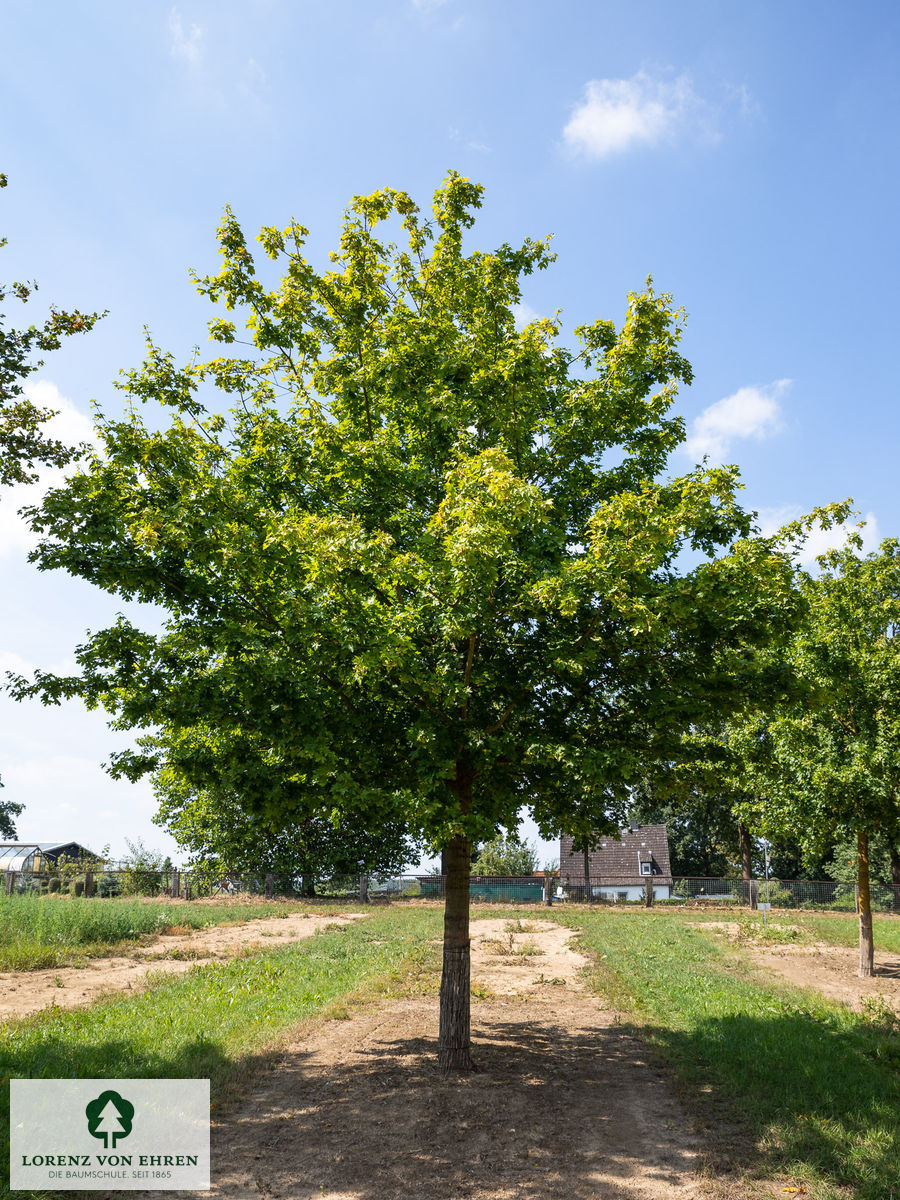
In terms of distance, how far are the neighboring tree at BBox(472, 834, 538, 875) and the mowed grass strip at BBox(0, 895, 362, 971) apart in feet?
133

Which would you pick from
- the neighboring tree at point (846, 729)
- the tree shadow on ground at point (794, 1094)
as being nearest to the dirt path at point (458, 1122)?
the tree shadow on ground at point (794, 1094)

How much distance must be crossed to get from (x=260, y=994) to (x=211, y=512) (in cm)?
936

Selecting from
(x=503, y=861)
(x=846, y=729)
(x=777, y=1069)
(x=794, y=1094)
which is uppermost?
(x=846, y=729)

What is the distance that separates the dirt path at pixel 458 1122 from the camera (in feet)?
21.0

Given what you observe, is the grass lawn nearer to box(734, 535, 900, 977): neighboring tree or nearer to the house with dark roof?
box(734, 535, 900, 977): neighboring tree

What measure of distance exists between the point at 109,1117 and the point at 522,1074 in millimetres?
4693

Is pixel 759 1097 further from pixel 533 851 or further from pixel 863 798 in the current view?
pixel 533 851

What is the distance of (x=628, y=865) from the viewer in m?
63.0

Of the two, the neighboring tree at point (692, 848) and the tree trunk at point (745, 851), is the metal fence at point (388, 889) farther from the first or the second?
the neighboring tree at point (692, 848)

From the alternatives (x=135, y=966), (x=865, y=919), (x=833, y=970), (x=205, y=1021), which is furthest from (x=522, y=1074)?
(x=833, y=970)

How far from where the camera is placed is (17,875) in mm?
31156

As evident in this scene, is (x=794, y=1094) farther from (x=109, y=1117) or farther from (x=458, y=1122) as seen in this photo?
(x=109, y=1117)

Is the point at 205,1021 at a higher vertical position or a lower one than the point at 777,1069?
lower

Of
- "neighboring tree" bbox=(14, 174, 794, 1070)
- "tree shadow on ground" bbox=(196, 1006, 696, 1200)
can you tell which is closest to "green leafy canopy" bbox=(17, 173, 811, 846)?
"neighboring tree" bbox=(14, 174, 794, 1070)
